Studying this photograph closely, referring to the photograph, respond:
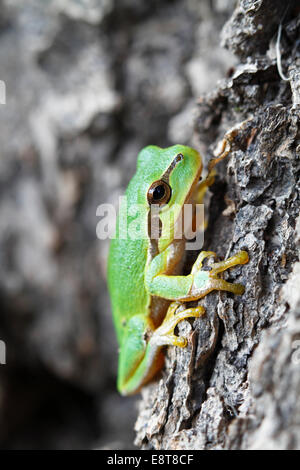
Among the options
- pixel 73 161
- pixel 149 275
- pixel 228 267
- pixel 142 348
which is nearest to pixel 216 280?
pixel 228 267

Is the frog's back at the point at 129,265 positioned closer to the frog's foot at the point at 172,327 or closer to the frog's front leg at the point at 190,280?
the frog's front leg at the point at 190,280

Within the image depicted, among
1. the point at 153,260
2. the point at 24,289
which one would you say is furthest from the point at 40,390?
the point at 153,260

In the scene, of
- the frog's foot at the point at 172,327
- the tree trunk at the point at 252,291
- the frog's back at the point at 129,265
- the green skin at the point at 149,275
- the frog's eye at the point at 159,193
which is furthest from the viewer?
the frog's back at the point at 129,265

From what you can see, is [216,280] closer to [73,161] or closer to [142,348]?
[142,348]

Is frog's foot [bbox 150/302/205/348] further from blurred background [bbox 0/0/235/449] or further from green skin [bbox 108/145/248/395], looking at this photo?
blurred background [bbox 0/0/235/449]

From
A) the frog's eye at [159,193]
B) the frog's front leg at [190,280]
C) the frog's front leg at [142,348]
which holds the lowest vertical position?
the frog's front leg at [142,348]

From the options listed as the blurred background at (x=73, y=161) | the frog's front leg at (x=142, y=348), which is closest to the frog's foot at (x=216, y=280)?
the frog's front leg at (x=142, y=348)
